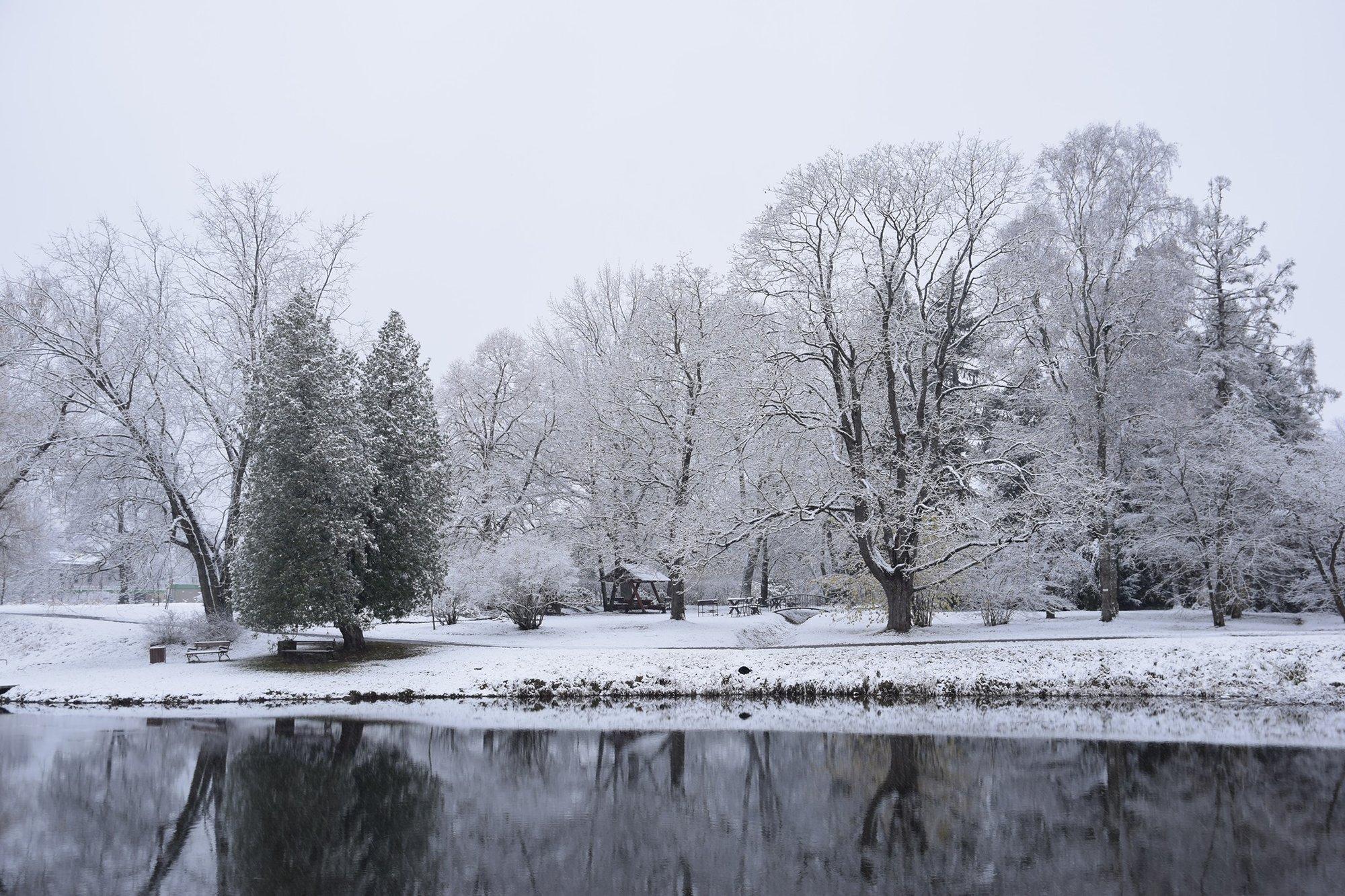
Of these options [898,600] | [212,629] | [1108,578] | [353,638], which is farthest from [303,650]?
[1108,578]

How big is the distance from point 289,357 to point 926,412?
20823 mm

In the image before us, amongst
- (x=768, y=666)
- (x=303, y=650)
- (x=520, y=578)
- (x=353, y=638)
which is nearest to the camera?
(x=768, y=666)

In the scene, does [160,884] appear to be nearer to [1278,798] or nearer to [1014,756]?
[1014,756]

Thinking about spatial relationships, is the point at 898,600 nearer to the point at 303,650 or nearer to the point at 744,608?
the point at 744,608

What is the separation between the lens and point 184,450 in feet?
96.7

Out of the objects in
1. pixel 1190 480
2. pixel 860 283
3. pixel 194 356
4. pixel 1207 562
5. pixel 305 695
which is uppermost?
pixel 860 283

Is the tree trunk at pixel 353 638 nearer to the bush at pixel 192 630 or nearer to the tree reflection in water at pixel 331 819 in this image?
the bush at pixel 192 630

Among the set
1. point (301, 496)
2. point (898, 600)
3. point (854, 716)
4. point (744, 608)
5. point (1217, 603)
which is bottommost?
point (854, 716)

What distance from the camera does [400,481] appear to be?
27438 millimetres

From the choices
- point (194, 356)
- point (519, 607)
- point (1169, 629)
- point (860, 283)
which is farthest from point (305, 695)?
point (1169, 629)

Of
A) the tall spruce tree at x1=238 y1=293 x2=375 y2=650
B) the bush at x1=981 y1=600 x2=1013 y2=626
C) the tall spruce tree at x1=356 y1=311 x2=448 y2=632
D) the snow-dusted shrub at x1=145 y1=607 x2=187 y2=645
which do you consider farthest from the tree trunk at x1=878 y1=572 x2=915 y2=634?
the snow-dusted shrub at x1=145 y1=607 x2=187 y2=645

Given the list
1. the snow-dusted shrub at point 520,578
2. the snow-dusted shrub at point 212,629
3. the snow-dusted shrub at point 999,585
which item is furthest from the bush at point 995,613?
the snow-dusted shrub at point 212,629

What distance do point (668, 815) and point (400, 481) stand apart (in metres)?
18.2

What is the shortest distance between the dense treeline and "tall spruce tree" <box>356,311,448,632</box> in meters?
0.10
